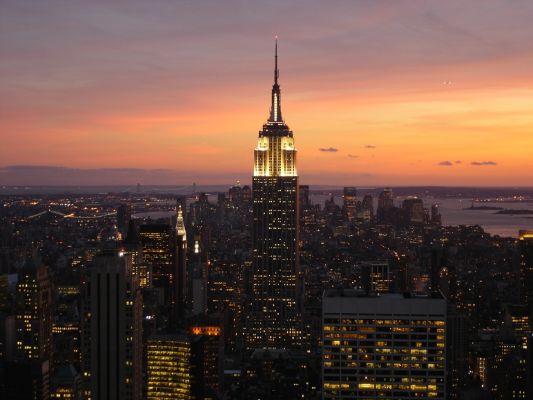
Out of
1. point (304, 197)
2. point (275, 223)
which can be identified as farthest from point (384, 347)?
point (304, 197)

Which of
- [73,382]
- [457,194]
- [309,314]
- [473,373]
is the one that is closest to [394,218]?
[457,194]

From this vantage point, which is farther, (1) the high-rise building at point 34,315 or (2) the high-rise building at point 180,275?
(2) the high-rise building at point 180,275

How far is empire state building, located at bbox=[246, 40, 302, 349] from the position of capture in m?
75.4

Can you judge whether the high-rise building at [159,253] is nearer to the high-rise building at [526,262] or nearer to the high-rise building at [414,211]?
the high-rise building at [526,262]

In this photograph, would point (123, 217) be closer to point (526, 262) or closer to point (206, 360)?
point (206, 360)

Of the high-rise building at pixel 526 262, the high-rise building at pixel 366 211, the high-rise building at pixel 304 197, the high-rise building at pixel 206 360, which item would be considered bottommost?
the high-rise building at pixel 206 360

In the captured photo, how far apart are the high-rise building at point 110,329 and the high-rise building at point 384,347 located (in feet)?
25.1

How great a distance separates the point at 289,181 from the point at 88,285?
44010mm

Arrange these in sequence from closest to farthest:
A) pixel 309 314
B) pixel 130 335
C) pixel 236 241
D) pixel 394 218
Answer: pixel 130 335 < pixel 309 314 < pixel 236 241 < pixel 394 218

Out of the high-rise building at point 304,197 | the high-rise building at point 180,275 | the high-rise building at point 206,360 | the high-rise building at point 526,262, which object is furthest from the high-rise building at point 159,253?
the high-rise building at point 526,262

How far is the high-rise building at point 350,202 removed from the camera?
361 feet

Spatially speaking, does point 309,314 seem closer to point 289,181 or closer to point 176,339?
point 289,181

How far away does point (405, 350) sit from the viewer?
29.8 m

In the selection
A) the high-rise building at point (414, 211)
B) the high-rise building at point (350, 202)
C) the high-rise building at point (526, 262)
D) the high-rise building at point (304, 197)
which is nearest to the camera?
the high-rise building at point (526, 262)
